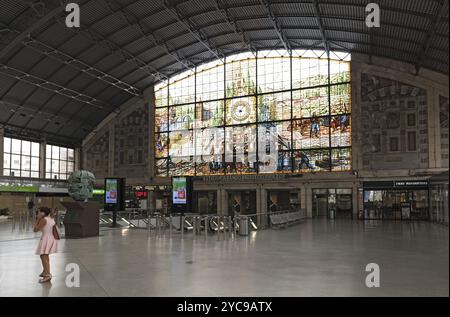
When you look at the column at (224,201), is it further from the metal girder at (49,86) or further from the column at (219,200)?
the metal girder at (49,86)

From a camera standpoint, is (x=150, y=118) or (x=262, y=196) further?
(x=150, y=118)

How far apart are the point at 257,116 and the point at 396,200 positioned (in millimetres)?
14602

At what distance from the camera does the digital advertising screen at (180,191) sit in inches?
913

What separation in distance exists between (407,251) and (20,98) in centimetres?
3748

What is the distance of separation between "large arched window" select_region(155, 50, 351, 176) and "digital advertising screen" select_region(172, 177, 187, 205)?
58.4 feet

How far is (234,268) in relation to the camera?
10820 millimetres

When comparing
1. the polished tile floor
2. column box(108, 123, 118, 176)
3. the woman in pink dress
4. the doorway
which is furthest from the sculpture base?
column box(108, 123, 118, 176)

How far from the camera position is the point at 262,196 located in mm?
40188

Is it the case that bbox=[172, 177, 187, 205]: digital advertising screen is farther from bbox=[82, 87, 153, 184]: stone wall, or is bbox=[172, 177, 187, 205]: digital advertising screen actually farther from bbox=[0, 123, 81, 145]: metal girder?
bbox=[0, 123, 81, 145]: metal girder

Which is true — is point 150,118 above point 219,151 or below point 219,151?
above

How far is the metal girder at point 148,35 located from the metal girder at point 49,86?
1013 cm

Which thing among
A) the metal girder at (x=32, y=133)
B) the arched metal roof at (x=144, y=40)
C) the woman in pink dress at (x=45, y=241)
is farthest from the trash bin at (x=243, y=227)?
the metal girder at (x=32, y=133)
